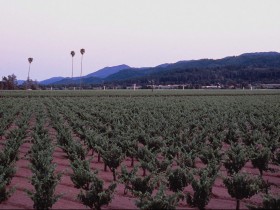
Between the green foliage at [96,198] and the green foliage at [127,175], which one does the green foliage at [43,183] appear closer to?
the green foliage at [96,198]

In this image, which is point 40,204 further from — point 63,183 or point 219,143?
point 219,143

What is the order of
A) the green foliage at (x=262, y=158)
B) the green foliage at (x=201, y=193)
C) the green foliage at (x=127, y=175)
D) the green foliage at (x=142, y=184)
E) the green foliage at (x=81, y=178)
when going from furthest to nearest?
1. the green foliage at (x=262, y=158)
2. the green foliage at (x=81, y=178)
3. the green foliage at (x=127, y=175)
4. the green foliage at (x=142, y=184)
5. the green foliage at (x=201, y=193)

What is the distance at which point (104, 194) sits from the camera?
8.24 meters

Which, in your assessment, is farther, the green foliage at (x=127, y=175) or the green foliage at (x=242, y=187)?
the green foliage at (x=127, y=175)

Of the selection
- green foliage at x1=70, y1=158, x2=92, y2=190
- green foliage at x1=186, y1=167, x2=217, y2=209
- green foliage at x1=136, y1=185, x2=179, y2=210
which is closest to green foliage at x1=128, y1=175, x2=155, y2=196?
green foliage at x1=186, y1=167, x2=217, y2=209

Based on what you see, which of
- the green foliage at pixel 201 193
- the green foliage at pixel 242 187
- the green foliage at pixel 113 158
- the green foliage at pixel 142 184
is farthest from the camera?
the green foliage at pixel 113 158

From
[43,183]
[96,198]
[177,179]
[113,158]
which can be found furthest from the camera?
[113,158]

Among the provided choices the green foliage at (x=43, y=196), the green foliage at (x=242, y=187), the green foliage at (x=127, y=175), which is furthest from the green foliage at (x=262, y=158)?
the green foliage at (x=43, y=196)

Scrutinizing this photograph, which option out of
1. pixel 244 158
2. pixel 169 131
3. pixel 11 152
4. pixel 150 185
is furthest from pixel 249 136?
pixel 11 152

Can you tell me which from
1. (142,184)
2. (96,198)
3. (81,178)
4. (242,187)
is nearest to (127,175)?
(142,184)

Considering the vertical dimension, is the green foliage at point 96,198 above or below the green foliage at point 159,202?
below

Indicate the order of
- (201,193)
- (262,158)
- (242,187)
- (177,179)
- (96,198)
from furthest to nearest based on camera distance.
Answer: (262,158)
(177,179)
(242,187)
(201,193)
(96,198)

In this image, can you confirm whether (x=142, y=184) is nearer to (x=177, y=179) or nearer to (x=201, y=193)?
(x=177, y=179)

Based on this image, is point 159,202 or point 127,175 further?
point 127,175
